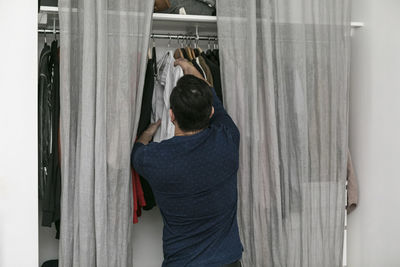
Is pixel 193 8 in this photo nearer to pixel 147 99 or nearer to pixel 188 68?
pixel 188 68

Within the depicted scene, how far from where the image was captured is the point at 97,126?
7.95ft

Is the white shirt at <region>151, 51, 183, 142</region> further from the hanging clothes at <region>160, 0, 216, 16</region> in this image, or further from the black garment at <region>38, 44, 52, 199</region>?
the black garment at <region>38, 44, 52, 199</region>

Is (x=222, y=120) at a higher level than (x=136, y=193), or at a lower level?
higher

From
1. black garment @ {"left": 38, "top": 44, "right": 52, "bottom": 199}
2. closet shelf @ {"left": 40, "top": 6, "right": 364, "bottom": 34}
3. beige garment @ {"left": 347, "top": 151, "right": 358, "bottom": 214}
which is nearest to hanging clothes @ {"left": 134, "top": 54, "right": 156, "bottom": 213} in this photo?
closet shelf @ {"left": 40, "top": 6, "right": 364, "bottom": 34}

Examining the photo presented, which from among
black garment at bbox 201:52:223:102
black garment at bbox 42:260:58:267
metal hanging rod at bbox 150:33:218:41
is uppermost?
metal hanging rod at bbox 150:33:218:41

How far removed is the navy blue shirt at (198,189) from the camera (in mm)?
2139

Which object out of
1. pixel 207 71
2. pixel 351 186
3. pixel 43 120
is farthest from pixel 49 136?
pixel 351 186

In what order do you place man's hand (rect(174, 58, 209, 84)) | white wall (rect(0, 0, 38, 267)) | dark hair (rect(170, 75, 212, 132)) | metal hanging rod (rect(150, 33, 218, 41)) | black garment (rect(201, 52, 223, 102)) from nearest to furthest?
dark hair (rect(170, 75, 212, 132)), white wall (rect(0, 0, 38, 267)), man's hand (rect(174, 58, 209, 84)), black garment (rect(201, 52, 223, 102)), metal hanging rod (rect(150, 33, 218, 41))

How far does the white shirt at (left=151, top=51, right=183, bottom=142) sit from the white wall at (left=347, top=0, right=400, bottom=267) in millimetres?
1241

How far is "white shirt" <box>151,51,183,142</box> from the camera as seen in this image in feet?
8.87

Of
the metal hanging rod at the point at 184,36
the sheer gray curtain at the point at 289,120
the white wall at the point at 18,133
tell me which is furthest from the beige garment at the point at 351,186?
the white wall at the point at 18,133

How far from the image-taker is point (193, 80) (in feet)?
7.22

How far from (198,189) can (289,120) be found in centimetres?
93

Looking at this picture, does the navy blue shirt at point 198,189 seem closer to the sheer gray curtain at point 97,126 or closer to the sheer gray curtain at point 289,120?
the sheer gray curtain at point 97,126
